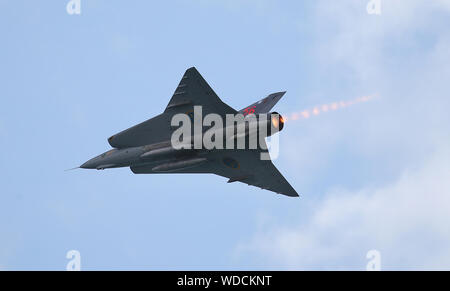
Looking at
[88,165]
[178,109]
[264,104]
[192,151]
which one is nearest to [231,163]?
[192,151]

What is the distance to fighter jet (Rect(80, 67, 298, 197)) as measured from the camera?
3662 cm

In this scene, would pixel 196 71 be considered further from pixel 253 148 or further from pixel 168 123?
pixel 253 148

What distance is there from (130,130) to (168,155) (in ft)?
10.3

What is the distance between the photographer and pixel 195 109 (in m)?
37.2

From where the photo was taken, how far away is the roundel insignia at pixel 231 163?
41.0 metres

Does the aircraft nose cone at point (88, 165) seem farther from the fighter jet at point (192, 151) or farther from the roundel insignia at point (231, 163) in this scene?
the roundel insignia at point (231, 163)

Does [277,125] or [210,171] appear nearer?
[277,125]

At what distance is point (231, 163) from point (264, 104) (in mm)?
4689

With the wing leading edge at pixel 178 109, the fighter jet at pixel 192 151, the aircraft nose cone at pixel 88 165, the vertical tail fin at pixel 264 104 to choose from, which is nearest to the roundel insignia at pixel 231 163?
the fighter jet at pixel 192 151

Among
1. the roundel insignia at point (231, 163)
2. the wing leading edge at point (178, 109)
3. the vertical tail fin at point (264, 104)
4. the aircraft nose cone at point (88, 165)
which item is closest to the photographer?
the wing leading edge at point (178, 109)

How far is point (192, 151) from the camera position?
3875cm
